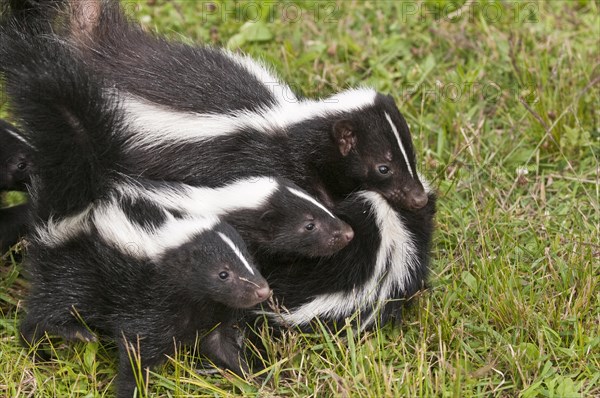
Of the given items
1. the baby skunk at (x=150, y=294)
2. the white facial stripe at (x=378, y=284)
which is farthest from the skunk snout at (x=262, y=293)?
the white facial stripe at (x=378, y=284)

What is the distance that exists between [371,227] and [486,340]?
2.89ft

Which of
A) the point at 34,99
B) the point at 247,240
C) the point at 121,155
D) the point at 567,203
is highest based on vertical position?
the point at 34,99

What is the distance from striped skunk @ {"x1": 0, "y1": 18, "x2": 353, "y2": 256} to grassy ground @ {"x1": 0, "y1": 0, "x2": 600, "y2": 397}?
0.61 metres

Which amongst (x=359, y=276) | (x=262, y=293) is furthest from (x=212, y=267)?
(x=359, y=276)

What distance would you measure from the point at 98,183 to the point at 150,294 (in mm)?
683

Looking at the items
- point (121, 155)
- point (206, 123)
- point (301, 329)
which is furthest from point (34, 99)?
point (301, 329)

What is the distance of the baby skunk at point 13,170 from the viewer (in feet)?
20.7

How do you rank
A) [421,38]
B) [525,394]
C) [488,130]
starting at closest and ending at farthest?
[525,394] < [488,130] < [421,38]

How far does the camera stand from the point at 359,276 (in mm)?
5648

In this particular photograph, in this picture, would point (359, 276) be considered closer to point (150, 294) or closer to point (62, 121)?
point (150, 294)

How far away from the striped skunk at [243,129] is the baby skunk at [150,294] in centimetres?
65

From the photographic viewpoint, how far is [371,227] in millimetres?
5727

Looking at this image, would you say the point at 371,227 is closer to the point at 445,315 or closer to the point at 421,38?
the point at 445,315

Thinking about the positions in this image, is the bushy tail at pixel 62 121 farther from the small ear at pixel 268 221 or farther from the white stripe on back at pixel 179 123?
the small ear at pixel 268 221
